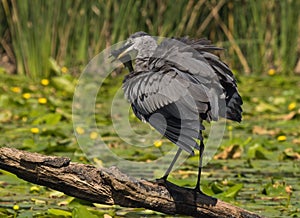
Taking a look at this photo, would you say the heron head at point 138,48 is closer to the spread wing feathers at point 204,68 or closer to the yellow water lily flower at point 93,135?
the spread wing feathers at point 204,68

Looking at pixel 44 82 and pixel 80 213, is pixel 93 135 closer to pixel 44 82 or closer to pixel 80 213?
pixel 44 82

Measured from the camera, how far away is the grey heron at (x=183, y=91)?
372 centimetres

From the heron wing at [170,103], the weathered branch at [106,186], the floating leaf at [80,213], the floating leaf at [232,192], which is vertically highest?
the heron wing at [170,103]

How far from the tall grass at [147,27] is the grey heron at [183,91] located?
5.83 m

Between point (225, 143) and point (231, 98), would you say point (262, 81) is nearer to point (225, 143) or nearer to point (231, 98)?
point (225, 143)

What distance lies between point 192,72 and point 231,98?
0.32 metres

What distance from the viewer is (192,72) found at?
3.79 meters

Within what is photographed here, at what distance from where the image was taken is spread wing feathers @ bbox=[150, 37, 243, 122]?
3789mm

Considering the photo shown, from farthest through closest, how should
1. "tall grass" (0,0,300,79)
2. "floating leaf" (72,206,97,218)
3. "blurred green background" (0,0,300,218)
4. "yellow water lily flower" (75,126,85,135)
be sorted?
"tall grass" (0,0,300,79) < "yellow water lily flower" (75,126,85,135) < "blurred green background" (0,0,300,218) < "floating leaf" (72,206,97,218)

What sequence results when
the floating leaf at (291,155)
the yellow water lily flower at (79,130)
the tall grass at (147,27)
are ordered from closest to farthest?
the floating leaf at (291,155)
the yellow water lily flower at (79,130)
the tall grass at (147,27)

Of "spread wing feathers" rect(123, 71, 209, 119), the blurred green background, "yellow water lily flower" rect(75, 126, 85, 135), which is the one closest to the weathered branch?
"spread wing feathers" rect(123, 71, 209, 119)

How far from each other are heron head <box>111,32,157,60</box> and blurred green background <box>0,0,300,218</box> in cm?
90

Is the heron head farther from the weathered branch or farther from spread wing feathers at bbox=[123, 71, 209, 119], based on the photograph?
the weathered branch

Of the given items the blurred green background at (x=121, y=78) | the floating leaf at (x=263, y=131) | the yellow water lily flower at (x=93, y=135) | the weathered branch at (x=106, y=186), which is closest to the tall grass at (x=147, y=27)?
the blurred green background at (x=121, y=78)
